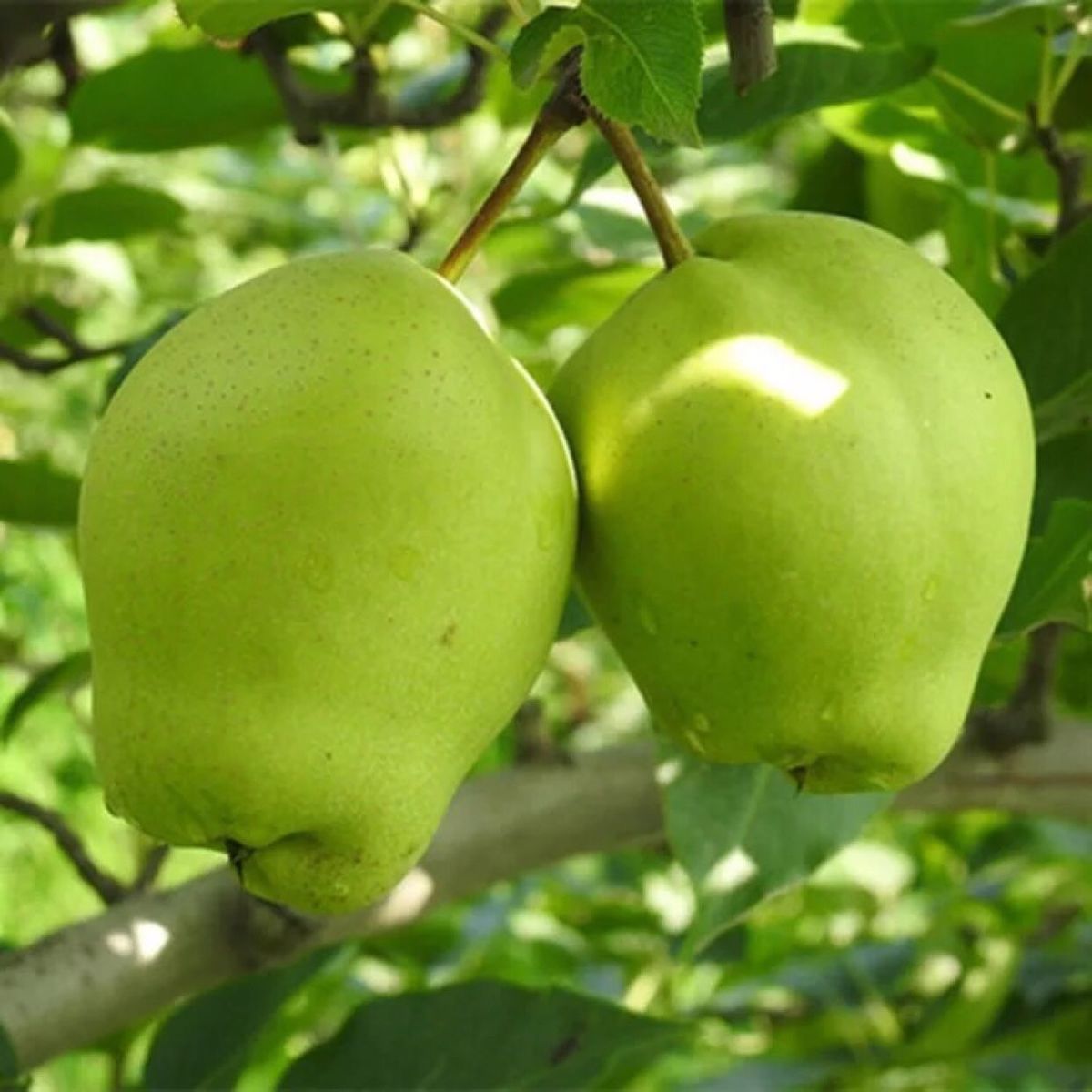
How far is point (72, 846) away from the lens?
1.12 m

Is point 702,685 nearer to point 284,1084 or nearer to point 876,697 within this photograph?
point 876,697

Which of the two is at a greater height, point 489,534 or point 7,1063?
point 489,534

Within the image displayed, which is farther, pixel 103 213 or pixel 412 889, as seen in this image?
pixel 103 213

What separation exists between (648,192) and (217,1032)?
0.54m

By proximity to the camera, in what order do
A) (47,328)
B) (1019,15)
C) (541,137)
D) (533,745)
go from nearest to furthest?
(541,137)
(1019,15)
(533,745)
(47,328)

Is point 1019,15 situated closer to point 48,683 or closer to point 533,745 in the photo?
point 533,745

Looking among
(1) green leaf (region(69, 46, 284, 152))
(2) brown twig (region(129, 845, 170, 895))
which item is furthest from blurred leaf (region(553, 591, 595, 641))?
(1) green leaf (region(69, 46, 284, 152))

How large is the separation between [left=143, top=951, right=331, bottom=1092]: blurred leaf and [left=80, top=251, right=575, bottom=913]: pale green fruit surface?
1.31ft

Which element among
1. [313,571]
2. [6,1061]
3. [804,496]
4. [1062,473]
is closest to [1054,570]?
[1062,473]

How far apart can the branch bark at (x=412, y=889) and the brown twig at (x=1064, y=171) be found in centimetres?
35

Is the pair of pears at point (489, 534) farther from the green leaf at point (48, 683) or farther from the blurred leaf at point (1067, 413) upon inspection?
the green leaf at point (48, 683)

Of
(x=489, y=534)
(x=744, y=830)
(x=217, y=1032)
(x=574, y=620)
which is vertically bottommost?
(x=217, y=1032)

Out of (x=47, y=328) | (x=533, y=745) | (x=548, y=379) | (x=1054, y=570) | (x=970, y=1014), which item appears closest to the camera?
(x=1054, y=570)

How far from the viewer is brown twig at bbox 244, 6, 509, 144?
114 cm
